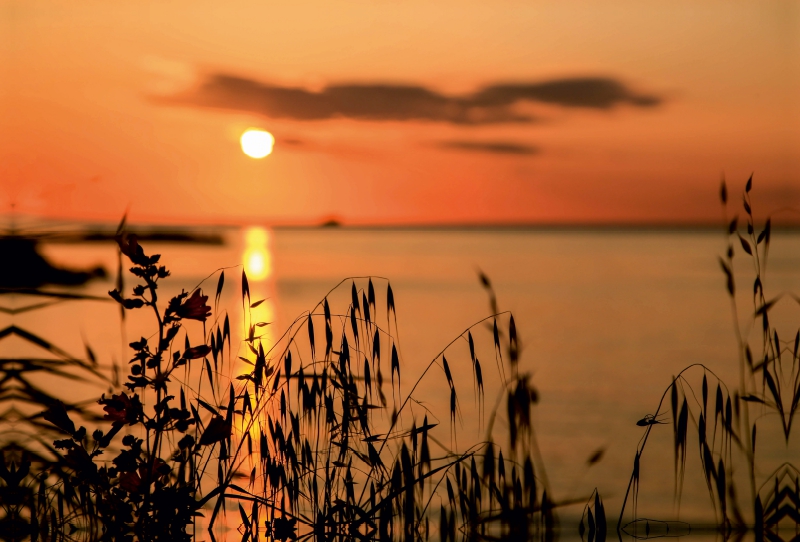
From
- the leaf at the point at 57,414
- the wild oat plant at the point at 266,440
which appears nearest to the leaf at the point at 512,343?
the wild oat plant at the point at 266,440

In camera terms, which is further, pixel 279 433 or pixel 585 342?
pixel 585 342

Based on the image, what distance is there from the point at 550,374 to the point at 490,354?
1763mm

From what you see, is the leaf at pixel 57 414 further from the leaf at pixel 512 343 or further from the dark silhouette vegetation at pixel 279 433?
the leaf at pixel 512 343

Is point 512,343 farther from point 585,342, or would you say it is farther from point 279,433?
point 585,342

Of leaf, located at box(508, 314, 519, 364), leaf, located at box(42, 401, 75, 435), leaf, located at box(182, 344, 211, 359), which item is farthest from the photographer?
leaf, located at box(508, 314, 519, 364)

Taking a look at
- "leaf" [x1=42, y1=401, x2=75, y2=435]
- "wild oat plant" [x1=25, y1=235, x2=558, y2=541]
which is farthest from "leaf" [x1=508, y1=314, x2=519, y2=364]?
"leaf" [x1=42, y1=401, x2=75, y2=435]

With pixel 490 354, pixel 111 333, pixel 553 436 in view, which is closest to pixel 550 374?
pixel 490 354

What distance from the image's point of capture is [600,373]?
37.6 ft

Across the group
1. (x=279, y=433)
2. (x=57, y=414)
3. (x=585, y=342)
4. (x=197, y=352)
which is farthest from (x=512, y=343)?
(x=585, y=342)

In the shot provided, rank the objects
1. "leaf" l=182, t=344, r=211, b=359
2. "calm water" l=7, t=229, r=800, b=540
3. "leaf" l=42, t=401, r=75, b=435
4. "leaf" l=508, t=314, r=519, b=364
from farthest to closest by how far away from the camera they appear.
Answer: "calm water" l=7, t=229, r=800, b=540, "leaf" l=508, t=314, r=519, b=364, "leaf" l=182, t=344, r=211, b=359, "leaf" l=42, t=401, r=75, b=435

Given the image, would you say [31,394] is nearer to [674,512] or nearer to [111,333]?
[674,512]

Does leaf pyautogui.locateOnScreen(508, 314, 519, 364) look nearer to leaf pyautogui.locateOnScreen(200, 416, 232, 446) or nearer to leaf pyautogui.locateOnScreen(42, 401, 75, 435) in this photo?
leaf pyautogui.locateOnScreen(200, 416, 232, 446)

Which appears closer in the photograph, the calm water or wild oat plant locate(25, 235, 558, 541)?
wild oat plant locate(25, 235, 558, 541)

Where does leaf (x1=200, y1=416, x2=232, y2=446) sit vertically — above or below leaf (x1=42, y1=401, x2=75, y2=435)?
below
